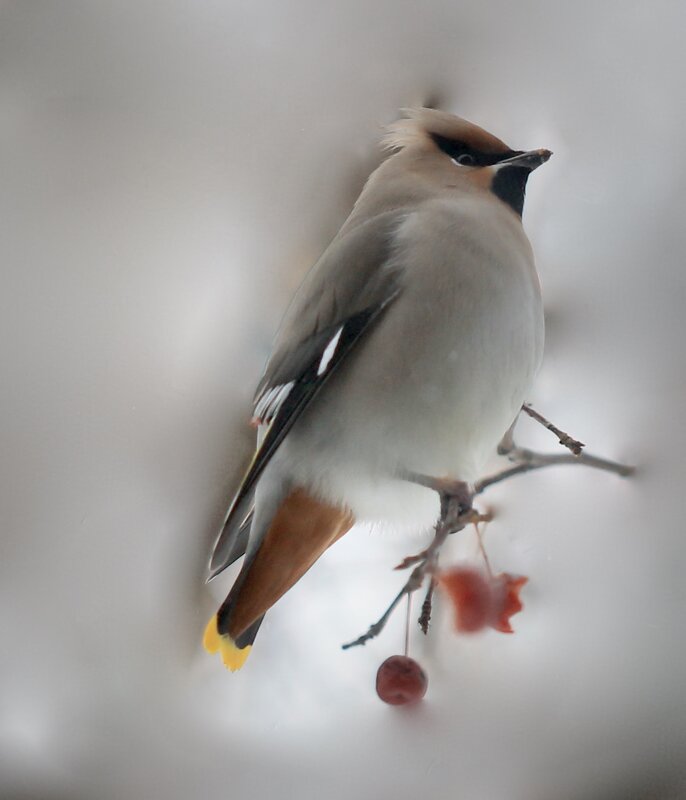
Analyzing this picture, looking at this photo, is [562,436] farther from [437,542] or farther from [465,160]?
[465,160]

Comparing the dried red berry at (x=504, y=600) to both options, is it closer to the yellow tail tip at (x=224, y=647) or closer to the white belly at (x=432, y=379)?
the white belly at (x=432, y=379)

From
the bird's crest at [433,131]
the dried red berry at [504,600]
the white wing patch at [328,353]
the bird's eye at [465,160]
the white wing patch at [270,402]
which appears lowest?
the dried red berry at [504,600]

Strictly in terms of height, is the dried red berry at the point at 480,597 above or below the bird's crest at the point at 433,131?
below

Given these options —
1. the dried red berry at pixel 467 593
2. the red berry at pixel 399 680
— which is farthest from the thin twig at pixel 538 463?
the red berry at pixel 399 680

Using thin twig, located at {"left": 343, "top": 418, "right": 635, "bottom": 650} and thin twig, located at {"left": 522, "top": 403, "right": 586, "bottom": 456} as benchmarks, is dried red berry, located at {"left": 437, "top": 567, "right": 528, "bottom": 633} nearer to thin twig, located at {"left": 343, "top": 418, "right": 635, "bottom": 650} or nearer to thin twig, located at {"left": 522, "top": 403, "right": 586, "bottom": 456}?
thin twig, located at {"left": 343, "top": 418, "right": 635, "bottom": 650}

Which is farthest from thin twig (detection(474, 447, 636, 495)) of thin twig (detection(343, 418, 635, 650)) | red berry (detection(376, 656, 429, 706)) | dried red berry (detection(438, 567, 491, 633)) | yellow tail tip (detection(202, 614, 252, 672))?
yellow tail tip (detection(202, 614, 252, 672))
